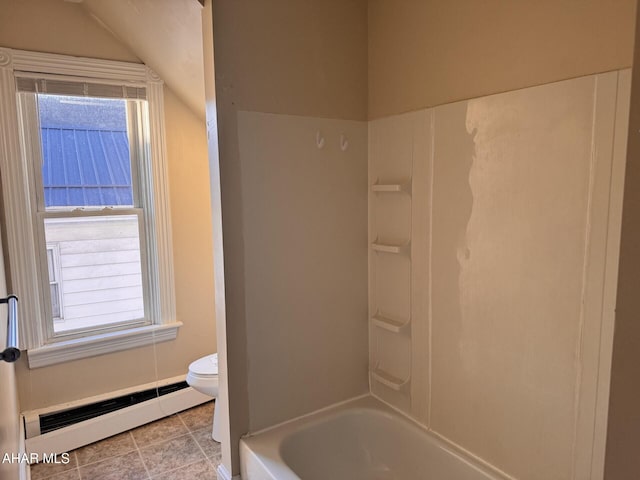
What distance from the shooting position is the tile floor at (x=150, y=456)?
2.29 meters

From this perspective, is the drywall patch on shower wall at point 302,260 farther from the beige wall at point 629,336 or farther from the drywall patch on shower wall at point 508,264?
the beige wall at point 629,336

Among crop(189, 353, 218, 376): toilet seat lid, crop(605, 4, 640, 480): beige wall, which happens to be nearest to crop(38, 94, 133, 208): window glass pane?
crop(189, 353, 218, 376): toilet seat lid

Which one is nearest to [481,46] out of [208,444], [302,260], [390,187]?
[390,187]

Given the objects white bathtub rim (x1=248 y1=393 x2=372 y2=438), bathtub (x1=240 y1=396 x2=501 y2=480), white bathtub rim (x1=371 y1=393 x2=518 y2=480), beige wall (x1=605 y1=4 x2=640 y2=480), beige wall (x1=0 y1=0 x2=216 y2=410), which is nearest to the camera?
beige wall (x1=605 y1=4 x2=640 y2=480)

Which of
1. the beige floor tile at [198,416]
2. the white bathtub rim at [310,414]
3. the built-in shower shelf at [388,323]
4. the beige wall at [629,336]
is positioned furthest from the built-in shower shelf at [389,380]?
the beige wall at [629,336]

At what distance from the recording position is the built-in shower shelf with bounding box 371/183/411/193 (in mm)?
1786

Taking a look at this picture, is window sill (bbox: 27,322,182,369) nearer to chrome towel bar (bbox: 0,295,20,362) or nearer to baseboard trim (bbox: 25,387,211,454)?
baseboard trim (bbox: 25,387,211,454)

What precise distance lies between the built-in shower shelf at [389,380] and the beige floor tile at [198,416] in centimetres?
128

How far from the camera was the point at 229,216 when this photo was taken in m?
1.65

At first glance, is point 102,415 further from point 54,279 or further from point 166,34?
point 166,34

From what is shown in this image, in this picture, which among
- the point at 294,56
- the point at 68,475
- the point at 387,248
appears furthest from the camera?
the point at 68,475

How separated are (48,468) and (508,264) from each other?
255 cm

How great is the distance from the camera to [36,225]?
2494mm

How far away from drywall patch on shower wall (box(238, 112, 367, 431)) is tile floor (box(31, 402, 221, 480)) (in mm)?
865
